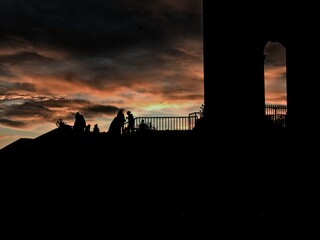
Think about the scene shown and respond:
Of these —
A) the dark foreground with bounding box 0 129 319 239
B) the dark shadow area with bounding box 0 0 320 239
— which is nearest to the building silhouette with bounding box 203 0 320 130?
the dark shadow area with bounding box 0 0 320 239

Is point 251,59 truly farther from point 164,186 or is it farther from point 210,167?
point 164,186

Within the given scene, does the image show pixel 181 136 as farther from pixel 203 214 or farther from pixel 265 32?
pixel 265 32

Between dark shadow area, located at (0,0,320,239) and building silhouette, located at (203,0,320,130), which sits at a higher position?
building silhouette, located at (203,0,320,130)

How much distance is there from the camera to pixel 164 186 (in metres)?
14.7

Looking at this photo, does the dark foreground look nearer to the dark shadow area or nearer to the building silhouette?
the dark shadow area

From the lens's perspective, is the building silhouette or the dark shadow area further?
the building silhouette

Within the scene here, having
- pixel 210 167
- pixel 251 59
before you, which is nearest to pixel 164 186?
pixel 210 167

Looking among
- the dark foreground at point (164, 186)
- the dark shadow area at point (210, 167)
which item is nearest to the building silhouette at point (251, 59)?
the dark shadow area at point (210, 167)

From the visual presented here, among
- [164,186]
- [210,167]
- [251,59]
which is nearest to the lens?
[164,186]

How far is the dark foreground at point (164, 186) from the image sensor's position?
13.9 meters

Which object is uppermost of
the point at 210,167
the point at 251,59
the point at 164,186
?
the point at 251,59

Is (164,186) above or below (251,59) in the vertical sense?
below

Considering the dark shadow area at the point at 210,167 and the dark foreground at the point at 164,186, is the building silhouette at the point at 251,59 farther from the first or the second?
the dark foreground at the point at 164,186

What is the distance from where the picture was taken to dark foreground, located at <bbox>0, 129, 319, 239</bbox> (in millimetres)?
13891
